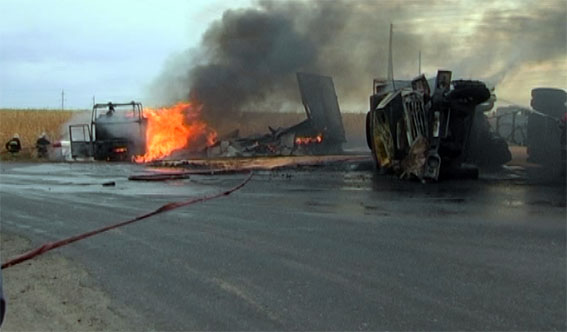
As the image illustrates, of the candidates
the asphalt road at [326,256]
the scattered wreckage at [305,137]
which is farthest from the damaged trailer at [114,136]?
the asphalt road at [326,256]

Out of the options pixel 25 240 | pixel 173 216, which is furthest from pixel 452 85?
pixel 25 240

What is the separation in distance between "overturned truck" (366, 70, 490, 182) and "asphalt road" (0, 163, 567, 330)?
1.30 meters

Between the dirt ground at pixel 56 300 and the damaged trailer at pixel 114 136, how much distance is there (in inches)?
653

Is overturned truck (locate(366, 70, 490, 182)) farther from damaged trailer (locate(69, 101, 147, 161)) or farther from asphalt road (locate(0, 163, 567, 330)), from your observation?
damaged trailer (locate(69, 101, 147, 161))

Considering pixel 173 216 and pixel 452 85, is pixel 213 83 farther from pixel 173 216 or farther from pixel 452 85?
pixel 173 216

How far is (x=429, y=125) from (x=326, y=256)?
675 centimetres

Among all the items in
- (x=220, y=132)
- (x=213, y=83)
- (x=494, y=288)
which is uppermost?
(x=213, y=83)

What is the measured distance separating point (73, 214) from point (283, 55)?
17876 mm

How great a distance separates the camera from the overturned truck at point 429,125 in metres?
11.5

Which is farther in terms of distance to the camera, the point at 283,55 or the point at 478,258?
the point at 283,55

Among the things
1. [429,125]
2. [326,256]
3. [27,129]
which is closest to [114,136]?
[429,125]

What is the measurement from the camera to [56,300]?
173 inches

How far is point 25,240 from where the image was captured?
6.64 meters

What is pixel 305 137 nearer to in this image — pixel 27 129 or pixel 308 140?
pixel 308 140
